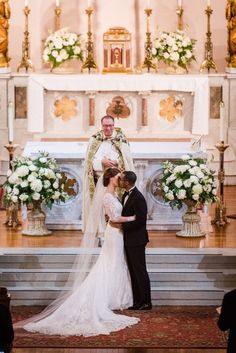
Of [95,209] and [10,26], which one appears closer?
[95,209]

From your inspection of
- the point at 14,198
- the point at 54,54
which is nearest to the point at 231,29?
the point at 54,54

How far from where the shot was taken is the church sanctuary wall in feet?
63.0

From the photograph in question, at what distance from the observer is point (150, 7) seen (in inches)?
752

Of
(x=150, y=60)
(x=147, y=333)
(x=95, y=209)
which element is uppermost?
(x=150, y=60)

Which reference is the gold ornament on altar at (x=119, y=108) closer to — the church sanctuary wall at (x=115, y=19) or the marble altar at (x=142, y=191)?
the church sanctuary wall at (x=115, y=19)

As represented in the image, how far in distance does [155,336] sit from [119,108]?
323 inches

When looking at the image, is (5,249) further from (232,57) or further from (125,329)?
(232,57)

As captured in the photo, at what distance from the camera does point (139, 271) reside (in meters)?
11.2

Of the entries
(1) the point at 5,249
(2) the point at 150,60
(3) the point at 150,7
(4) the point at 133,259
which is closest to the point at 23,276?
(1) the point at 5,249

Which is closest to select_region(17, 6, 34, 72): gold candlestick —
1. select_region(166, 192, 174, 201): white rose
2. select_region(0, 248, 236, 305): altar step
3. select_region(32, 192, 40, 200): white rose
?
select_region(32, 192, 40, 200): white rose

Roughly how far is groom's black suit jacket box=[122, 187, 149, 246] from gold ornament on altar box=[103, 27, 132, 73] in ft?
24.3

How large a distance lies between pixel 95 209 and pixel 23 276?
1086 millimetres

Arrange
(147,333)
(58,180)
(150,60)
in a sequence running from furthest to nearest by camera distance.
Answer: (150,60)
(58,180)
(147,333)

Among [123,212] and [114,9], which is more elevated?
[114,9]
